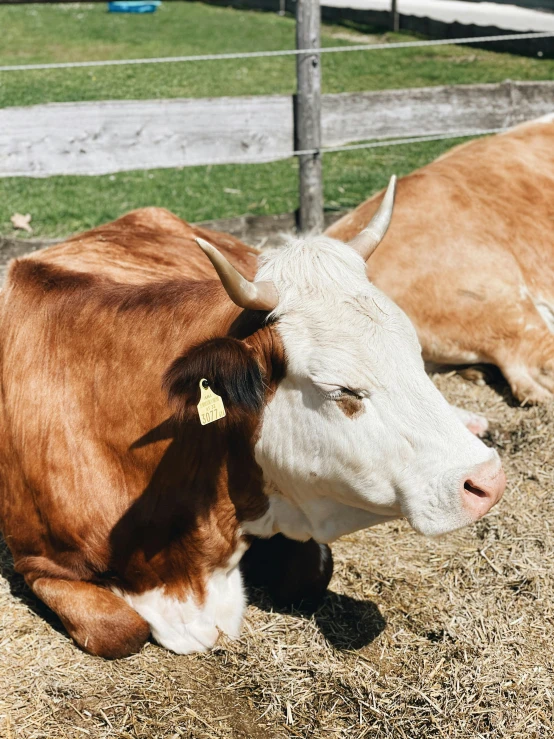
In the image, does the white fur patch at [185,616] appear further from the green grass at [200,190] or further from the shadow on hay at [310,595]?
the green grass at [200,190]

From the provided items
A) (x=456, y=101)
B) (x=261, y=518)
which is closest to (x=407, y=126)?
(x=456, y=101)

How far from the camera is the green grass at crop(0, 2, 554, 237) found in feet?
31.3

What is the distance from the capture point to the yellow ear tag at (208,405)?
9.42ft

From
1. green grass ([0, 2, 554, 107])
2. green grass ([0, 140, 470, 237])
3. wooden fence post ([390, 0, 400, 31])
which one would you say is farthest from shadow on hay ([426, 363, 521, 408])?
wooden fence post ([390, 0, 400, 31])

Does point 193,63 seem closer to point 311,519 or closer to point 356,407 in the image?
point 311,519

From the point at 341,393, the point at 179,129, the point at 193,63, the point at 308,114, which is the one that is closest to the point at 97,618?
the point at 341,393

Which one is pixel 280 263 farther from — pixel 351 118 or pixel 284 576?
pixel 351 118

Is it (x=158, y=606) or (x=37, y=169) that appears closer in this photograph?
(x=158, y=606)

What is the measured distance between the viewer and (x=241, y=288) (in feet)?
9.28

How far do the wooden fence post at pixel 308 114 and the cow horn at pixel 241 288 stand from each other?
14.0ft

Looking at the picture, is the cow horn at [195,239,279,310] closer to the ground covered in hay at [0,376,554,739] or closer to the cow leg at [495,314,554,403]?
the ground covered in hay at [0,376,554,739]

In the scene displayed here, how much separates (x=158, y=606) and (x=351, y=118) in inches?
198

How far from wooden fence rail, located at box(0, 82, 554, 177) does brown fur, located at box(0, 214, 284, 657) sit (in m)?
3.29

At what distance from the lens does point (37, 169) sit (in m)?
6.64
